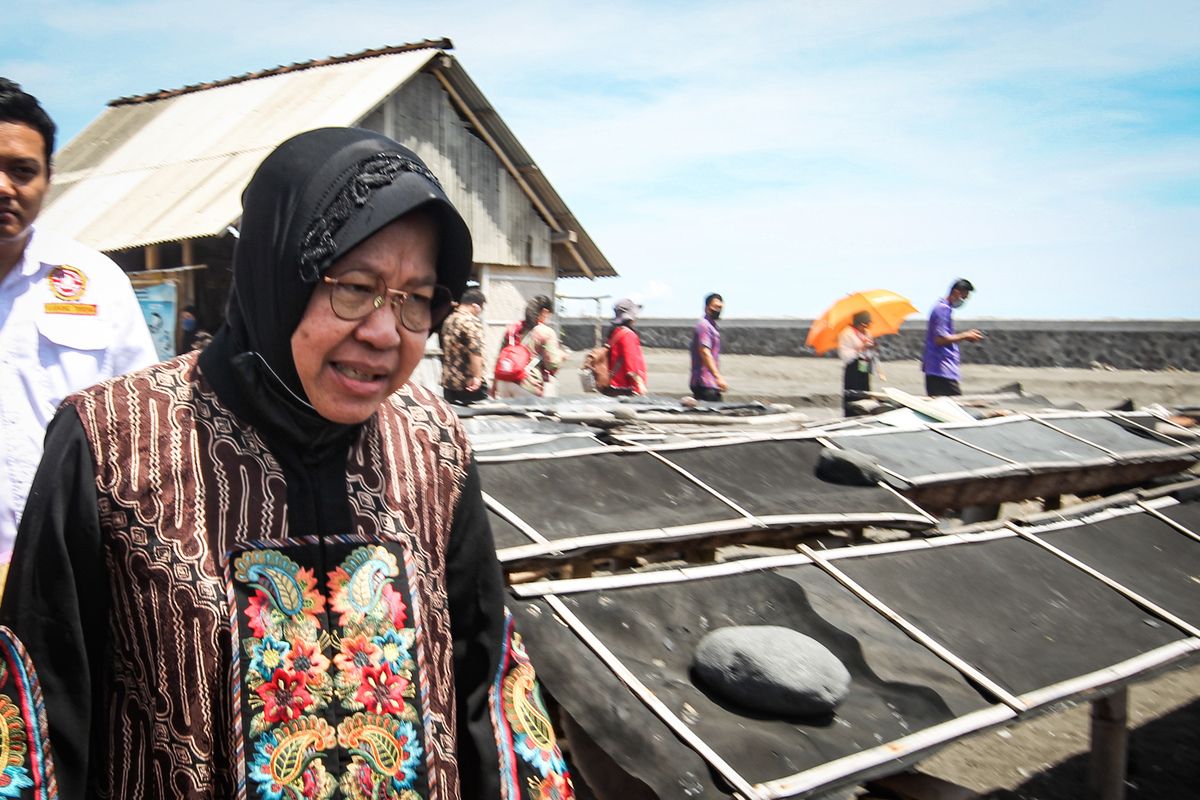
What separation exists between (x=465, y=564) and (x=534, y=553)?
115 centimetres

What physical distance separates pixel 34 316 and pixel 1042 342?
58.0ft

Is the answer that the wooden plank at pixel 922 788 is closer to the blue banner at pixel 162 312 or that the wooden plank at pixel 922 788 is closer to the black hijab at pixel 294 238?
the black hijab at pixel 294 238

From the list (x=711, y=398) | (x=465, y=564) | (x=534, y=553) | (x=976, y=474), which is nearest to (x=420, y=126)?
(x=711, y=398)

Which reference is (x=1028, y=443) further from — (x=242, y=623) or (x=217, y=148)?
(x=217, y=148)

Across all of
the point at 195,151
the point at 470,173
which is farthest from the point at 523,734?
the point at 195,151

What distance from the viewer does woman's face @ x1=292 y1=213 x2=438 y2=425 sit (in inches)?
53.1

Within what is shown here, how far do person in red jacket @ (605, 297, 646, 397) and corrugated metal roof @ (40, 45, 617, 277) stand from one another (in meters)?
4.20

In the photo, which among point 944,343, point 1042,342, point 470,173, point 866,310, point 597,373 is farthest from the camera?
point 1042,342

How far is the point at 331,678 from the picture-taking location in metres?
1.39

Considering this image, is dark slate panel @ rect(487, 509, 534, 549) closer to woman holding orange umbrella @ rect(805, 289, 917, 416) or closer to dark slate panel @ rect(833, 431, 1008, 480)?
dark slate panel @ rect(833, 431, 1008, 480)

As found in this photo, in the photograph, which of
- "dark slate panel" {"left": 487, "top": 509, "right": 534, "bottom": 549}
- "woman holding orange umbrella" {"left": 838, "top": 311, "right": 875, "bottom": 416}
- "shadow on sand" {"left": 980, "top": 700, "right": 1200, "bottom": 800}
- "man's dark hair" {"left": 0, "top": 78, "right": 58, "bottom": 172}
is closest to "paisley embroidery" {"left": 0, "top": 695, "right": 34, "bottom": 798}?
"man's dark hair" {"left": 0, "top": 78, "right": 58, "bottom": 172}

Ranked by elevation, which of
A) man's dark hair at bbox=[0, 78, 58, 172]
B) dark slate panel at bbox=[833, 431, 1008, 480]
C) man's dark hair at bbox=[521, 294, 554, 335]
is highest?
man's dark hair at bbox=[0, 78, 58, 172]

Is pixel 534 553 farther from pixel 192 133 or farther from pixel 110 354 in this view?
pixel 192 133

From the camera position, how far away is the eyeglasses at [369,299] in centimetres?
135
